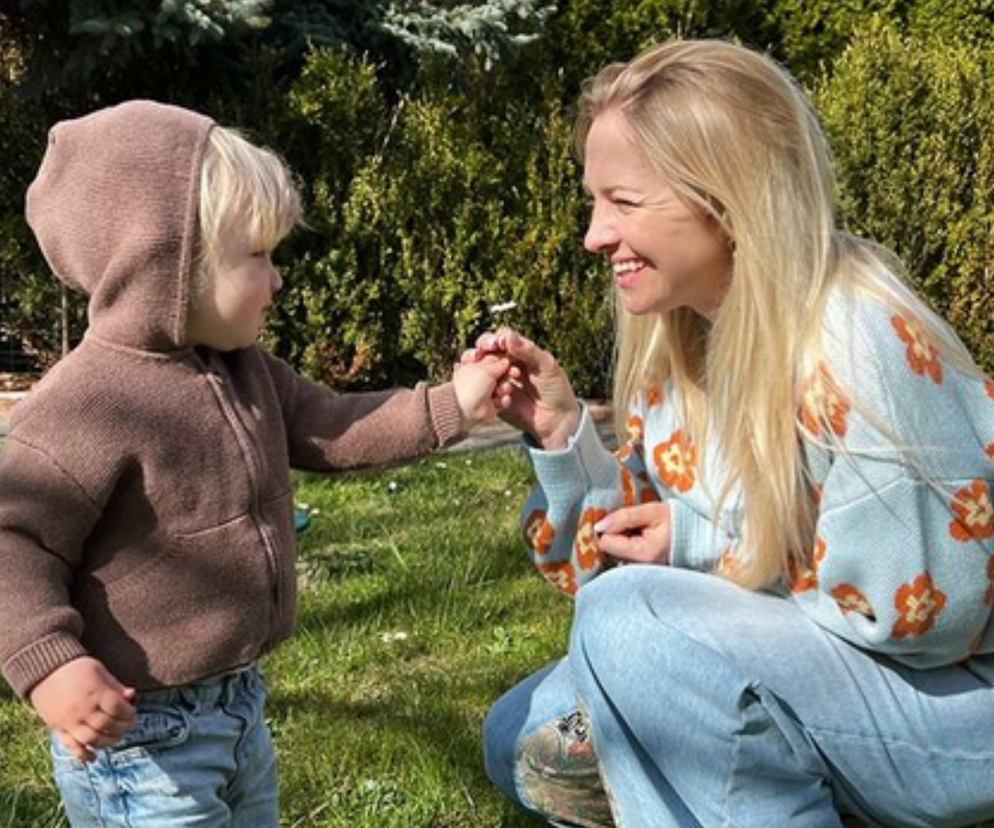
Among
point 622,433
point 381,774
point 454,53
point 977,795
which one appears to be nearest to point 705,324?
point 622,433

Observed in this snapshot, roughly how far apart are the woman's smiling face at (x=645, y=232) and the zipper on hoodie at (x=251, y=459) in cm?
58

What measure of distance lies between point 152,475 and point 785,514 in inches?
34.1

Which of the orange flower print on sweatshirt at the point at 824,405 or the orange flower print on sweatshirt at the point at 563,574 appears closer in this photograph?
the orange flower print on sweatshirt at the point at 824,405

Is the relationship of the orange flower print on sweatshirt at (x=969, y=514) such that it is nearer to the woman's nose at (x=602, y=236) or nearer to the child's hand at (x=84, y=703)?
the woman's nose at (x=602, y=236)

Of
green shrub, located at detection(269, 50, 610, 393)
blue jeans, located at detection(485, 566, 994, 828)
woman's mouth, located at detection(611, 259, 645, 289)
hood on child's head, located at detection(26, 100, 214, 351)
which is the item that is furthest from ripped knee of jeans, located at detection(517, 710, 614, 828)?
green shrub, located at detection(269, 50, 610, 393)

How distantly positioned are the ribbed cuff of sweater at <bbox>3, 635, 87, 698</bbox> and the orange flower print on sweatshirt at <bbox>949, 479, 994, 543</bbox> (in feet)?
3.74

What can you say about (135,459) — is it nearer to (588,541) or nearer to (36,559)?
(36,559)

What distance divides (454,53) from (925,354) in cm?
506

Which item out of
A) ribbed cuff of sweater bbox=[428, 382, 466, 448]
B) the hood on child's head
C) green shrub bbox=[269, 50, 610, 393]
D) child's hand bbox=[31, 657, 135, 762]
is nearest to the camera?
child's hand bbox=[31, 657, 135, 762]

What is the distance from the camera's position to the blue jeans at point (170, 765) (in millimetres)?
2002

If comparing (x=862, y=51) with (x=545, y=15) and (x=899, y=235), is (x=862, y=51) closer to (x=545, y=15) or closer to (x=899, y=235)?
(x=899, y=235)

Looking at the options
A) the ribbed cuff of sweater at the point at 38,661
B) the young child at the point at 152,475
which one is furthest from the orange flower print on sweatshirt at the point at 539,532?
the ribbed cuff of sweater at the point at 38,661

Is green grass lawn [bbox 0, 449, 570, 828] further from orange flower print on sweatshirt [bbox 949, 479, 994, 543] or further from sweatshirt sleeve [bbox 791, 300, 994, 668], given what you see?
orange flower print on sweatshirt [bbox 949, 479, 994, 543]

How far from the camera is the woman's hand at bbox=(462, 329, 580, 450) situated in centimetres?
240
